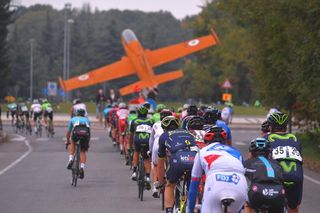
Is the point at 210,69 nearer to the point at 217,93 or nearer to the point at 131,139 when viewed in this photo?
the point at 217,93

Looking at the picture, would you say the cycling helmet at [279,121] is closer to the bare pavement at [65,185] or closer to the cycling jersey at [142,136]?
the bare pavement at [65,185]

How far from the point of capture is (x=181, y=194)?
1159cm

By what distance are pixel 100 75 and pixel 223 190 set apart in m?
59.1

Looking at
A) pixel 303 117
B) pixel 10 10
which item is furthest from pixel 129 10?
pixel 303 117

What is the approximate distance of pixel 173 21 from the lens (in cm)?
18725

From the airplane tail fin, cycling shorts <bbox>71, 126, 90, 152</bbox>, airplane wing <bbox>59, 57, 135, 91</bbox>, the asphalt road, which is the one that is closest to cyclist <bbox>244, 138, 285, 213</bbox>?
the asphalt road

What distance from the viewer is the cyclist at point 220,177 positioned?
8.20 m

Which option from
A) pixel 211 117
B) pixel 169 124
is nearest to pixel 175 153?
pixel 169 124

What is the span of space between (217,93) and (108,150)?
77.7m

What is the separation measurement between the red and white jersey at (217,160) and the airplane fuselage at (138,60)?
53.5 metres

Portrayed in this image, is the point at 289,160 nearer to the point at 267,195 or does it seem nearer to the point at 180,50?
the point at 267,195

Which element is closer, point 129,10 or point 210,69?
point 210,69

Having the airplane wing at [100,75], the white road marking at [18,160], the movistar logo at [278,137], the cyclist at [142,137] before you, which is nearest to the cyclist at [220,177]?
the movistar logo at [278,137]

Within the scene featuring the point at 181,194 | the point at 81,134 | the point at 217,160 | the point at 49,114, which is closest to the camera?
the point at 217,160
